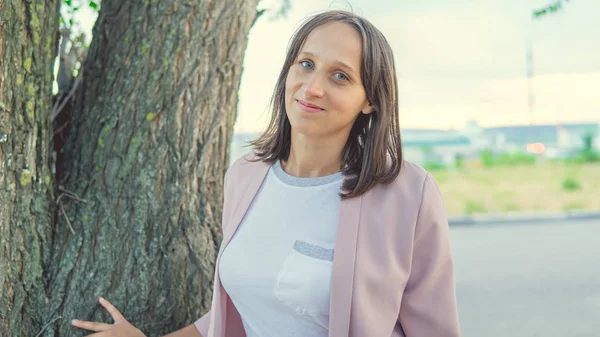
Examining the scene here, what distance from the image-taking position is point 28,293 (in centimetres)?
253

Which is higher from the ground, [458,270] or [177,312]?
[177,312]

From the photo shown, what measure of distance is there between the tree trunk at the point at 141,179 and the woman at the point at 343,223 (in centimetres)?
48

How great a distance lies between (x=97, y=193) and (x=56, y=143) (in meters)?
0.33

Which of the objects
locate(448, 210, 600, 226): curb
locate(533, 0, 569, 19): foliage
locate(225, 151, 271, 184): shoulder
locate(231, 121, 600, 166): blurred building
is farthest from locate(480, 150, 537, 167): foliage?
locate(225, 151, 271, 184): shoulder

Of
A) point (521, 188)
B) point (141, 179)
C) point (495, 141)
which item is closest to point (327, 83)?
point (141, 179)

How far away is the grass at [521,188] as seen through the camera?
11883 mm

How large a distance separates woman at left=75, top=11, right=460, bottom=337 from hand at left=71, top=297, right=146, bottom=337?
0.45 metres

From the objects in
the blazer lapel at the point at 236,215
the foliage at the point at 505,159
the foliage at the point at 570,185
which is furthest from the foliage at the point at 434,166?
the blazer lapel at the point at 236,215

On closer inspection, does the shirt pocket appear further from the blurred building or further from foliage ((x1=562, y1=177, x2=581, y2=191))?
the blurred building

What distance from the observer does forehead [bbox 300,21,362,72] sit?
202cm

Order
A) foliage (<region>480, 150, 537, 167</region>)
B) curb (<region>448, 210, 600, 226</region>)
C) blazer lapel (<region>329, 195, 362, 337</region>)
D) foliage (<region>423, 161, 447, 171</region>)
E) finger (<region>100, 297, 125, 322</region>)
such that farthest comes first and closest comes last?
foliage (<region>480, 150, 537, 167</region>)
foliage (<region>423, 161, 447, 171</region>)
curb (<region>448, 210, 600, 226</region>)
finger (<region>100, 297, 125, 322</region>)
blazer lapel (<region>329, 195, 362, 337</region>)

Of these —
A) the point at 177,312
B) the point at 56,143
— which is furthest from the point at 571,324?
the point at 56,143

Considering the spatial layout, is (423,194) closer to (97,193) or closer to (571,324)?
(97,193)

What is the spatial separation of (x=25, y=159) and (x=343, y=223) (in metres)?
1.19
